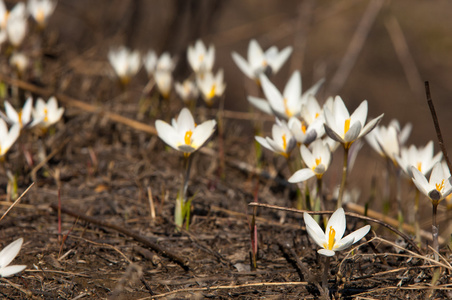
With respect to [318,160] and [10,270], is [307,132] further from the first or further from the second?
[10,270]

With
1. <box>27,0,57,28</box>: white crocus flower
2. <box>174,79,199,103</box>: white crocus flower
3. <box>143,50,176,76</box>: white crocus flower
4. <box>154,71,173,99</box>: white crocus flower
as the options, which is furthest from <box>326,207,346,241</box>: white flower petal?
<box>27,0,57,28</box>: white crocus flower

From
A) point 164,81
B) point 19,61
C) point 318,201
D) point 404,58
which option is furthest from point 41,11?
point 404,58

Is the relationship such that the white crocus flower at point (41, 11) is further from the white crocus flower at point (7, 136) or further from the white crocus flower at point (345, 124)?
the white crocus flower at point (345, 124)

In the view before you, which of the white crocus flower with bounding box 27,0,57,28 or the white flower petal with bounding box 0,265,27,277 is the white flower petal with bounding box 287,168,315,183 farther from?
the white crocus flower with bounding box 27,0,57,28

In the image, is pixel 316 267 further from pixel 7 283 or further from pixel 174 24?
pixel 174 24

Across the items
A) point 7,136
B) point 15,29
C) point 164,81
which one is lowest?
point 7,136

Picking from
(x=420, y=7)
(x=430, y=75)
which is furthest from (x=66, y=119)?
(x=420, y=7)
